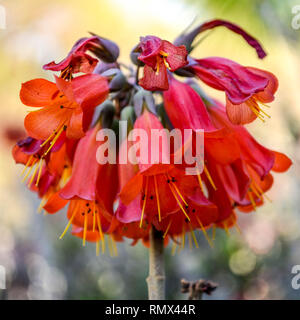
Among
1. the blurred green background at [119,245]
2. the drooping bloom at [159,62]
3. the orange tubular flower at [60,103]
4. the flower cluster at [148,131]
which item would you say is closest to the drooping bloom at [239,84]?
the flower cluster at [148,131]

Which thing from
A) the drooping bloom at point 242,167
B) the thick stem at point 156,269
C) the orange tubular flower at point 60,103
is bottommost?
the thick stem at point 156,269

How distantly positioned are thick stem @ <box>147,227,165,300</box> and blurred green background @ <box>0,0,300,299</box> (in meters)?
1.18

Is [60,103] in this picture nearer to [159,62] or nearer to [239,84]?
[159,62]

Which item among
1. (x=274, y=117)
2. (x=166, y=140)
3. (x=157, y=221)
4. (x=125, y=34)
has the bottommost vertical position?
(x=157, y=221)

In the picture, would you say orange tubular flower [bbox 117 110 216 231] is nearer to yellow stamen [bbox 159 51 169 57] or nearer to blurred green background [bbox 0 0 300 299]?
yellow stamen [bbox 159 51 169 57]

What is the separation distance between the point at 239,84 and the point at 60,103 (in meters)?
0.43

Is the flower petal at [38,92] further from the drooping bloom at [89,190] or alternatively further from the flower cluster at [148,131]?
the drooping bloom at [89,190]

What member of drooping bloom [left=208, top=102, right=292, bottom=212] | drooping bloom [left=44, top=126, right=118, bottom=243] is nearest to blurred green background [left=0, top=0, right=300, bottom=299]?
drooping bloom [left=208, top=102, right=292, bottom=212]

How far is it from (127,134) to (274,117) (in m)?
1.78

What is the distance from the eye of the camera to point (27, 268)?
297 cm

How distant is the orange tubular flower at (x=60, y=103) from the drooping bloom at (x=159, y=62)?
0.16 metres

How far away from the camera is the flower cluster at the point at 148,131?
3.31ft
